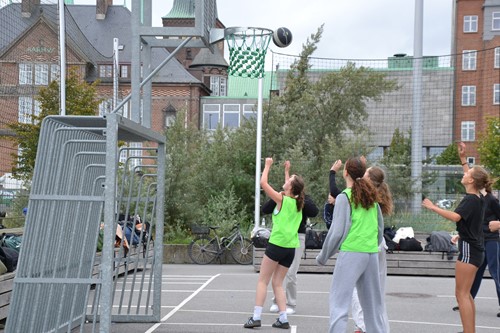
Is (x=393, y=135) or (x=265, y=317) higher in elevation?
(x=393, y=135)

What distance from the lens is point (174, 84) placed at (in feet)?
235

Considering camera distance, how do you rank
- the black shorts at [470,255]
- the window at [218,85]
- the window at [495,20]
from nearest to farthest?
Result: the black shorts at [470,255] < the window at [495,20] < the window at [218,85]

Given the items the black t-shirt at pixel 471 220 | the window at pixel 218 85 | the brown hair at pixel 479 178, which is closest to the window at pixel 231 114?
the window at pixel 218 85

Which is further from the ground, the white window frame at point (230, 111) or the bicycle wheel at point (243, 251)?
the white window frame at point (230, 111)

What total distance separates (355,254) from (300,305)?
17.2 feet

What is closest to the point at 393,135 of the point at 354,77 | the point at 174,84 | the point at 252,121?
the point at 354,77

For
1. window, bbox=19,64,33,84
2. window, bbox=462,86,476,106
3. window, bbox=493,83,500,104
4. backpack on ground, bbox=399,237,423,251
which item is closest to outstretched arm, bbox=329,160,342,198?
backpack on ground, bbox=399,237,423,251

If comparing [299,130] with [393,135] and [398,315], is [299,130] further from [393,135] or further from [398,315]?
[398,315]

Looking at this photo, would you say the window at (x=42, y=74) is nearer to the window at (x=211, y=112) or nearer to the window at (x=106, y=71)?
the window at (x=106, y=71)

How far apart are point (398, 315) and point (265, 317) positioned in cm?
191

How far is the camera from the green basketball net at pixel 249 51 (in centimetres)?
1662

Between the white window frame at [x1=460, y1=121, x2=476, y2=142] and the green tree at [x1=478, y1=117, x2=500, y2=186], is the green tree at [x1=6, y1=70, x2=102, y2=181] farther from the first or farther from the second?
the white window frame at [x1=460, y1=121, x2=476, y2=142]

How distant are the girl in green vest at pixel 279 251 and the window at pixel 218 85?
67.3 meters

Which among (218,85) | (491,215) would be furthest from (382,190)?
(218,85)
